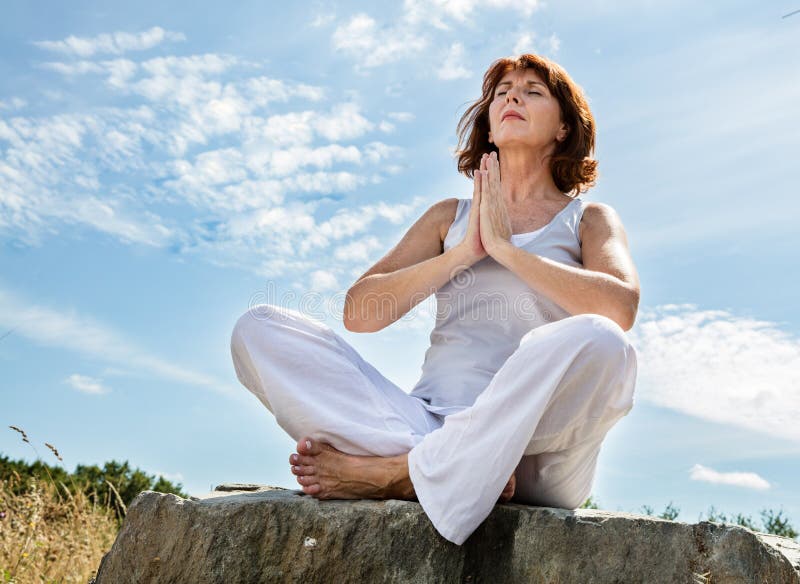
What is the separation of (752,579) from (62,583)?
4090 millimetres

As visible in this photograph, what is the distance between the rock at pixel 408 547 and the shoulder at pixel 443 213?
1.63 metres

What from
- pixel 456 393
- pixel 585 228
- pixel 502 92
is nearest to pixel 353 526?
pixel 456 393

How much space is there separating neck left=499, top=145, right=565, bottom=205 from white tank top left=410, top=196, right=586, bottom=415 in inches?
11.7

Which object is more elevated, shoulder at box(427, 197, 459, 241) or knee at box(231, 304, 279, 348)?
shoulder at box(427, 197, 459, 241)

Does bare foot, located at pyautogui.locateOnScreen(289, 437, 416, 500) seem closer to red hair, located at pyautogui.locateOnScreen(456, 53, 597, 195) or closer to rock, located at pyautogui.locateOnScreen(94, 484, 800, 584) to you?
rock, located at pyautogui.locateOnScreen(94, 484, 800, 584)

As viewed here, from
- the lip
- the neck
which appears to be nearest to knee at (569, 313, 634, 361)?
the neck

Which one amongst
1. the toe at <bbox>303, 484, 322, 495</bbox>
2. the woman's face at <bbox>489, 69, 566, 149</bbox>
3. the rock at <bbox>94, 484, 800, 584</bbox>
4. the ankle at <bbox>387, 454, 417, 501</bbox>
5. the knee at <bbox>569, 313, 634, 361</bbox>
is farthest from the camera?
the woman's face at <bbox>489, 69, 566, 149</bbox>

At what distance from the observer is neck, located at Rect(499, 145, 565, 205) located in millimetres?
4047

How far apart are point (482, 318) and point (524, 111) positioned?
1.10m

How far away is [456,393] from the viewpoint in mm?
3432

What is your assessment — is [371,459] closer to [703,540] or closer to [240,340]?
[240,340]

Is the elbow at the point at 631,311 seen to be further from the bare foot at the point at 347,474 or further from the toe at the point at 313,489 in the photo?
the toe at the point at 313,489

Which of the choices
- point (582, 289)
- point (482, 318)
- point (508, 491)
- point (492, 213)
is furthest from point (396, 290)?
point (508, 491)

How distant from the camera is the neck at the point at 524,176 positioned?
405 cm
